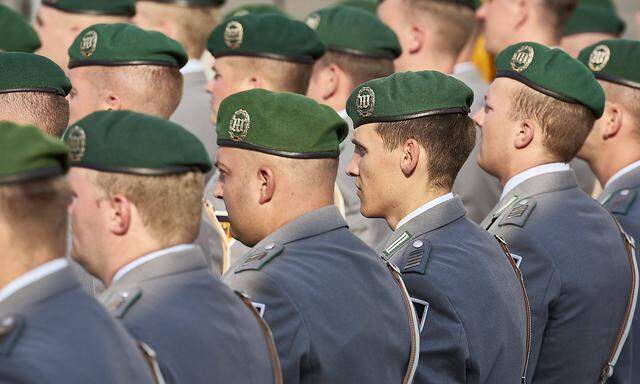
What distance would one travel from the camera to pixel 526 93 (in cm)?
512

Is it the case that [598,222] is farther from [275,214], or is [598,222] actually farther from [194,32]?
[194,32]

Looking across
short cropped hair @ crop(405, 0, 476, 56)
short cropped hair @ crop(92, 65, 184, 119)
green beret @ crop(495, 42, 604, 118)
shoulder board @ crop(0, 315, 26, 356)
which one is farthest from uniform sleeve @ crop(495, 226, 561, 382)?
short cropped hair @ crop(405, 0, 476, 56)

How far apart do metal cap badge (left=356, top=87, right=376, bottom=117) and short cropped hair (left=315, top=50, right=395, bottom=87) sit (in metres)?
2.09

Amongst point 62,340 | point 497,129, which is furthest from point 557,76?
point 62,340

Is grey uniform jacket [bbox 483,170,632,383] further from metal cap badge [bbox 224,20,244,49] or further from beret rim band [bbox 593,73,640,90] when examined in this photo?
metal cap badge [bbox 224,20,244,49]

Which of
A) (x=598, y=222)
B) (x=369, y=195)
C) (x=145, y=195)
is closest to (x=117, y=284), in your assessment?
(x=145, y=195)

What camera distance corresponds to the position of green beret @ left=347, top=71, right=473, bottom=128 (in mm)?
4633

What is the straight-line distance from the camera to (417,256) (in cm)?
435

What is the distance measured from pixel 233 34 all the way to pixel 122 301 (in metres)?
3.24

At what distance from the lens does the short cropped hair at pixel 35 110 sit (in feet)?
16.5

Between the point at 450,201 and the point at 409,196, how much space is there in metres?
0.15

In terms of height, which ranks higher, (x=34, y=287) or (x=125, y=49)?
(x=34, y=287)

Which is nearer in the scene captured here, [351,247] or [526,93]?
[351,247]

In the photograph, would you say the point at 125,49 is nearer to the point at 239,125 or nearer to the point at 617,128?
the point at 239,125
